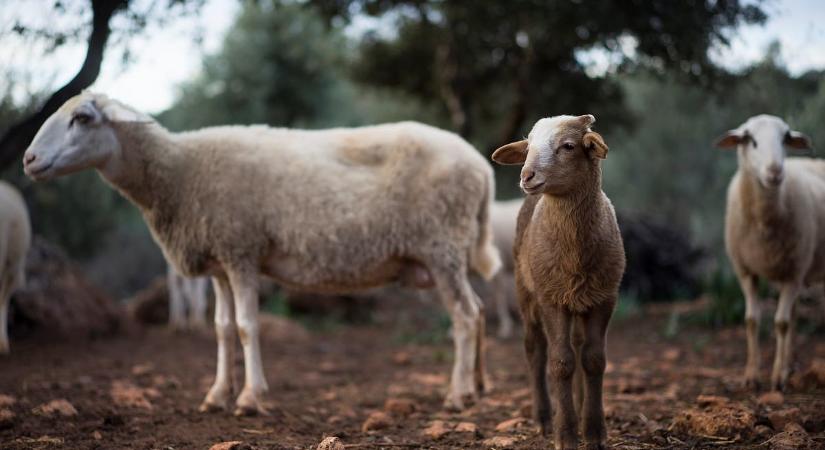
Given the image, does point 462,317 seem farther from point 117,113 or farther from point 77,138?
point 77,138

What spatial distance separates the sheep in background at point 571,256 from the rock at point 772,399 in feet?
5.93

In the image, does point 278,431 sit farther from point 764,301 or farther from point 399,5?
point 399,5

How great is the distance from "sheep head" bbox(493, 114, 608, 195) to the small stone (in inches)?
64.3

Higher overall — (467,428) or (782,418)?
(782,418)

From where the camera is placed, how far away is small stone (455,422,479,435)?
416cm

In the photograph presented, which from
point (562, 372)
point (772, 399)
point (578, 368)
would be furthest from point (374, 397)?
point (772, 399)

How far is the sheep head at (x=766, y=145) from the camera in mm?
4793

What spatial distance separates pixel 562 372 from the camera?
334 cm

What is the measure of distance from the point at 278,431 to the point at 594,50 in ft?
23.4

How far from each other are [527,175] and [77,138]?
10.8 ft

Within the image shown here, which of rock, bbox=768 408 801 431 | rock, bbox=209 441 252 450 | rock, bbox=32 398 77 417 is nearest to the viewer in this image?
rock, bbox=209 441 252 450

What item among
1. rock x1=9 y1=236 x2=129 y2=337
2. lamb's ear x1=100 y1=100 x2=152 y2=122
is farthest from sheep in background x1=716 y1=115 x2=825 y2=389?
rock x1=9 y1=236 x2=129 y2=337

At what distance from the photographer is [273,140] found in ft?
18.4

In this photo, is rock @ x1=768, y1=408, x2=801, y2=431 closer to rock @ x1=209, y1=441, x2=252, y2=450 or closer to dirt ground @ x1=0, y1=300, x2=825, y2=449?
dirt ground @ x1=0, y1=300, x2=825, y2=449
